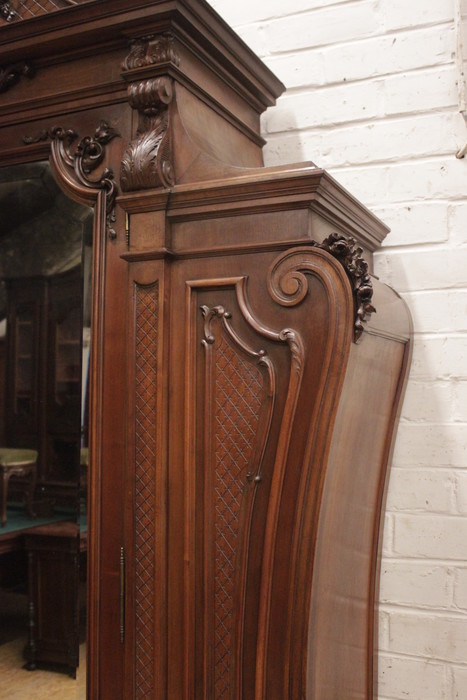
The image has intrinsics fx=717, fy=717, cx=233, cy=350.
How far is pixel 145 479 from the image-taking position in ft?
4.22

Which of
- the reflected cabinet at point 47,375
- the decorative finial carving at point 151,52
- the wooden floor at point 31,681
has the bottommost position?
the wooden floor at point 31,681

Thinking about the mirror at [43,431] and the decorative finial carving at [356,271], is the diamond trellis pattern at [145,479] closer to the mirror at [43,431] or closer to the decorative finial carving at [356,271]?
the mirror at [43,431]

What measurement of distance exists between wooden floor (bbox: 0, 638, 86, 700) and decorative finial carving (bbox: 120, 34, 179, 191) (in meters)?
0.87

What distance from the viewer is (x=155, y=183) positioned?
50.8 inches

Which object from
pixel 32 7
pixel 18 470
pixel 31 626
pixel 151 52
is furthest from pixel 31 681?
pixel 32 7

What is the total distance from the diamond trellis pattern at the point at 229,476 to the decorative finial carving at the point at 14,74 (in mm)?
714

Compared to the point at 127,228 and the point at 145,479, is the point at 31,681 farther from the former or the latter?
the point at 127,228

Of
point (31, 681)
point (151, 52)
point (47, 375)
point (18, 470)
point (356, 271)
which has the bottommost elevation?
point (31, 681)

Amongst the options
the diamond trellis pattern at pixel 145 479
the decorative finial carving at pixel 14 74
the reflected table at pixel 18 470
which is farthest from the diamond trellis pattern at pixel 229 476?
the decorative finial carving at pixel 14 74

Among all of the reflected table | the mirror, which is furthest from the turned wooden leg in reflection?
the reflected table

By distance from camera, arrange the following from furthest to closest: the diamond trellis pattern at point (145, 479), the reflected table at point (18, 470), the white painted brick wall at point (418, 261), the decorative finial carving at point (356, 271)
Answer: the white painted brick wall at point (418, 261), the reflected table at point (18, 470), the diamond trellis pattern at point (145, 479), the decorative finial carving at point (356, 271)

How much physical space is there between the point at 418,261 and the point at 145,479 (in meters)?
0.81

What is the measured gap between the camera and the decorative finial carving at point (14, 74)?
1454 millimetres

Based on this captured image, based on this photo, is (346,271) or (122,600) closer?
(346,271)
